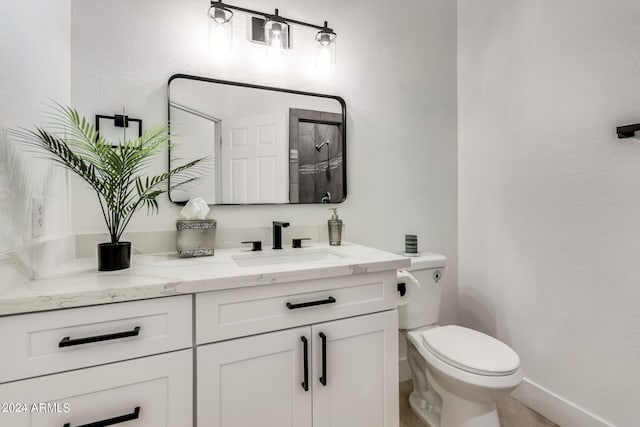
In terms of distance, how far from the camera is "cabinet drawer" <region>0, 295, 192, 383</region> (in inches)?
27.9

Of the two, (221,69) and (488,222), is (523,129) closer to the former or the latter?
(488,222)

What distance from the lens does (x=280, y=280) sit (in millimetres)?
961

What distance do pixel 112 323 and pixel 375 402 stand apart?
0.97m

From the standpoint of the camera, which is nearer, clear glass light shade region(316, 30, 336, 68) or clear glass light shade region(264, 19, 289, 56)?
clear glass light shade region(264, 19, 289, 56)

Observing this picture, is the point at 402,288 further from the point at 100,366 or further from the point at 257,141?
the point at 100,366

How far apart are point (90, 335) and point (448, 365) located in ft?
4.24

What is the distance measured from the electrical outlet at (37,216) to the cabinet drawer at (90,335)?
1.14ft

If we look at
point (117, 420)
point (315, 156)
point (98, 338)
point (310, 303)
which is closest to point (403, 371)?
point (310, 303)

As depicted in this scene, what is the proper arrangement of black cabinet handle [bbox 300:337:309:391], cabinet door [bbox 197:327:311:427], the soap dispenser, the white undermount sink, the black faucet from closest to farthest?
cabinet door [bbox 197:327:311:427] < black cabinet handle [bbox 300:337:309:391] < the white undermount sink < the black faucet < the soap dispenser

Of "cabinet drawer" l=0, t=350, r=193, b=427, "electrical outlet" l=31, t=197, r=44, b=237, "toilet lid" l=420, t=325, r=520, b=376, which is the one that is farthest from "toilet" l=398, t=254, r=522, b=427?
"electrical outlet" l=31, t=197, r=44, b=237

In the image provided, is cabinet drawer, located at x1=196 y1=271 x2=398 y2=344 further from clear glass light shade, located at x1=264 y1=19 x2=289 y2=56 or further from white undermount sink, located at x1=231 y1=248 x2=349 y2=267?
clear glass light shade, located at x1=264 y1=19 x2=289 y2=56

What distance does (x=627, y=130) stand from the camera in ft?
3.91

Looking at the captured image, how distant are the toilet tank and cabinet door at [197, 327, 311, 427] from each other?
73 cm

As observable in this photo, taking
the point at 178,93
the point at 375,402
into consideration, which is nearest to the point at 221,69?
the point at 178,93
